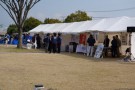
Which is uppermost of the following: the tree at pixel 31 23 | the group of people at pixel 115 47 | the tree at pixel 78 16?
the tree at pixel 78 16

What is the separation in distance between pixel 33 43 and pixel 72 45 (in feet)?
24.8

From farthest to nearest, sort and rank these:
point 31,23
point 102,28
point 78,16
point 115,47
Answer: point 31,23
point 78,16
point 102,28
point 115,47

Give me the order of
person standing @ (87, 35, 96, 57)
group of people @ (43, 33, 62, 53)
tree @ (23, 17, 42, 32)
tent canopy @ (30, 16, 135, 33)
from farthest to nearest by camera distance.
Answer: tree @ (23, 17, 42, 32) → group of people @ (43, 33, 62, 53) → person standing @ (87, 35, 96, 57) → tent canopy @ (30, 16, 135, 33)

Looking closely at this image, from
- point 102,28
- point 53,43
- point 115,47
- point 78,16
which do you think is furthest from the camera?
point 78,16

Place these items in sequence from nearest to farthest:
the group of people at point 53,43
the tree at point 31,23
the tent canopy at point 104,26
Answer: the tent canopy at point 104,26 → the group of people at point 53,43 → the tree at point 31,23

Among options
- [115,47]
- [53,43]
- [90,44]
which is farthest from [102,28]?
[53,43]

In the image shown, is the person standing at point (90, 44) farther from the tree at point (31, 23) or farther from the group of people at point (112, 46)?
the tree at point (31, 23)

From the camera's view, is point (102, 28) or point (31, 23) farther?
point (31, 23)

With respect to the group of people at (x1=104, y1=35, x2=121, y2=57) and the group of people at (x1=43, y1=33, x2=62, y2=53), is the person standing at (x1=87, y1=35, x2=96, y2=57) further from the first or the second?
the group of people at (x1=43, y1=33, x2=62, y2=53)

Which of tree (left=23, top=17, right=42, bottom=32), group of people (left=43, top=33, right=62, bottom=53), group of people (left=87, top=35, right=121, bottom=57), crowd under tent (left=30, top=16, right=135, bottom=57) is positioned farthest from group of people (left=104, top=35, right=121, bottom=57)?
tree (left=23, top=17, right=42, bottom=32)

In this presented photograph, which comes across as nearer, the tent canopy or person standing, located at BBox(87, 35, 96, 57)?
the tent canopy

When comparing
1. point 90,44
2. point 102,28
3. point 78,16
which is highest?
point 78,16

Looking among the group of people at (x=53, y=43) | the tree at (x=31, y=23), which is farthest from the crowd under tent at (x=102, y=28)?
the tree at (x=31, y=23)

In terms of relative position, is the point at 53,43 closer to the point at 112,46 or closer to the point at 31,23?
the point at 112,46
